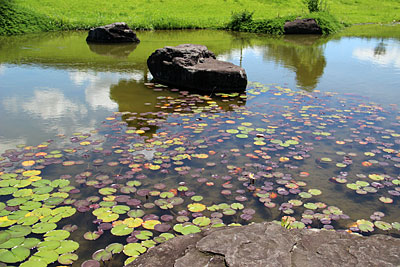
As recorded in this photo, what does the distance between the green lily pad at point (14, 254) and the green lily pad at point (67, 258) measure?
0.25 meters

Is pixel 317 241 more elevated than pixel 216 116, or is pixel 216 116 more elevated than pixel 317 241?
pixel 317 241

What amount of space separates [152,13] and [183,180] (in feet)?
64.5

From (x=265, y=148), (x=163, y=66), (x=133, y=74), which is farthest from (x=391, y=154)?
(x=133, y=74)

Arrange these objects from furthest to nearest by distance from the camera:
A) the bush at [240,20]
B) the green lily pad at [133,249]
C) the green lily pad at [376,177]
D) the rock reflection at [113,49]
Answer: the bush at [240,20], the rock reflection at [113,49], the green lily pad at [376,177], the green lily pad at [133,249]

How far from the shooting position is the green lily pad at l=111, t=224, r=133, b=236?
297 cm

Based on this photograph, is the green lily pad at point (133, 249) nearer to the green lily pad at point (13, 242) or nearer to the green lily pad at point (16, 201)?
the green lily pad at point (13, 242)

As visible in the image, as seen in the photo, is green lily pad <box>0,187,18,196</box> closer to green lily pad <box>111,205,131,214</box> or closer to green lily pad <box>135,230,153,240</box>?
green lily pad <box>111,205,131,214</box>

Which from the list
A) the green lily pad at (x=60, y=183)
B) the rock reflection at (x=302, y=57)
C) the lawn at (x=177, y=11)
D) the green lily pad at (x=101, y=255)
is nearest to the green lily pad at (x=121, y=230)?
the green lily pad at (x=101, y=255)

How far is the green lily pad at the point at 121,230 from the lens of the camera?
2.97 metres

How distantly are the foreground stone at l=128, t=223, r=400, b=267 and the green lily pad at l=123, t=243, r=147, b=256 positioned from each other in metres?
0.58

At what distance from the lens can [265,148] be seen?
460 centimetres

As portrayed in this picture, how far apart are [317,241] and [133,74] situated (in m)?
7.02

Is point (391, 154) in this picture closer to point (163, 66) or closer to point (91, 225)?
point (91, 225)

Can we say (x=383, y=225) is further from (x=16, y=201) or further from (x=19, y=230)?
(x=16, y=201)
